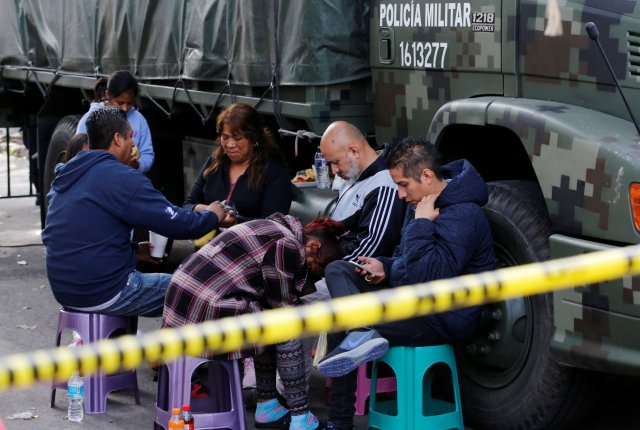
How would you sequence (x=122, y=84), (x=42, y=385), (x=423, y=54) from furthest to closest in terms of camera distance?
(x=122, y=84) < (x=42, y=385) < (x=423, y=54)

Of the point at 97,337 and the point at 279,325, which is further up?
the point at 279,325

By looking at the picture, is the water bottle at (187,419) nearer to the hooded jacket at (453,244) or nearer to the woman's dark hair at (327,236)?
the woman's dark hair at (327,236)

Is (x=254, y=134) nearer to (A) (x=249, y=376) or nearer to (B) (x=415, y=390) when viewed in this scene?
(A) (x=249, y=376)

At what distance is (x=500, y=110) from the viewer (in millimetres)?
5203

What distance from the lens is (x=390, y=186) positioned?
5738mm

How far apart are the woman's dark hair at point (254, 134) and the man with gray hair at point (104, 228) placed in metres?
0.91

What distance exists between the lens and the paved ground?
582 cm

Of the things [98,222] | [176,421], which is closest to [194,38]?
[98,222]

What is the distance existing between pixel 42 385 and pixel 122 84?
2.31 metres

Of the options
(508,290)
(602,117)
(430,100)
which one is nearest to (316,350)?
(430,100)

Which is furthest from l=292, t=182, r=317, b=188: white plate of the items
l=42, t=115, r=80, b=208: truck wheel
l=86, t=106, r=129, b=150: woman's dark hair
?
l=42, t=115, r=80, b=208: truck wheel

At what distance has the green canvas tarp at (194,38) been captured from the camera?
6508 millimetres

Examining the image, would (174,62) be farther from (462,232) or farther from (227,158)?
(462,232)

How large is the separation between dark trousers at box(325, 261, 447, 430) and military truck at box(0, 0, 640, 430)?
1.30 ft
